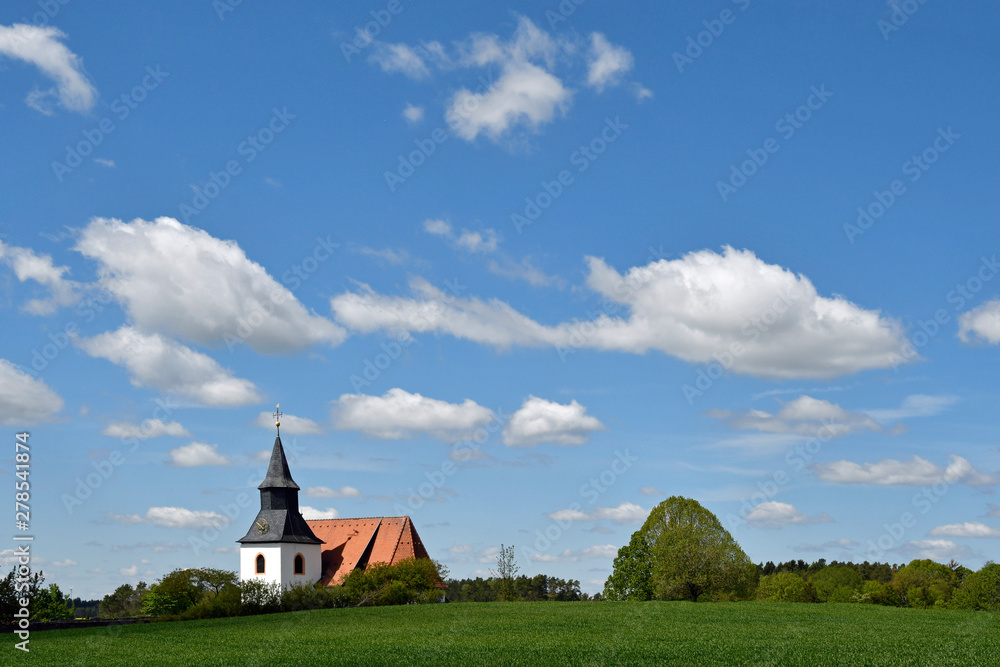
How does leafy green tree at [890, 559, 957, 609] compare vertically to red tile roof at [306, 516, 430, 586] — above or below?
below

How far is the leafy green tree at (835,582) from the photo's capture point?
85938 millimetres

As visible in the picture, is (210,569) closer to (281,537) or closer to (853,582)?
(281,537)

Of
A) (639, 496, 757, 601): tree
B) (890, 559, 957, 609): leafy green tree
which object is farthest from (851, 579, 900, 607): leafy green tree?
(639, 496, 757, 601): tree

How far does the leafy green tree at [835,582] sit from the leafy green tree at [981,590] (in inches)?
473

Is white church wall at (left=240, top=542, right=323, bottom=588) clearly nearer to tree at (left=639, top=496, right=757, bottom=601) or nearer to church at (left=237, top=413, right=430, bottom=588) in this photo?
church at (left=237, top=413, right=430, bottom=588)

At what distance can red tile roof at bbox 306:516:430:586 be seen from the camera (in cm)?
7256

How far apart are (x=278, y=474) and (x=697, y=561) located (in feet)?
121

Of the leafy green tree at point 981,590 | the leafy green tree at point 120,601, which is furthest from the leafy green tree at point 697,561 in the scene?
the leafy green tree at point 120,601

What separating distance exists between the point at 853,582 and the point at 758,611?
67638mm

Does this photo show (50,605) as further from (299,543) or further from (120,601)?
(120,601)

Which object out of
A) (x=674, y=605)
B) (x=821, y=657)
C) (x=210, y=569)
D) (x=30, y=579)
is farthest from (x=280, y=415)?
(x=821, y=657)

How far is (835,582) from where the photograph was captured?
99.5 meters

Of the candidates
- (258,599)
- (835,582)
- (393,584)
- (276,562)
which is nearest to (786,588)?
(835,582)

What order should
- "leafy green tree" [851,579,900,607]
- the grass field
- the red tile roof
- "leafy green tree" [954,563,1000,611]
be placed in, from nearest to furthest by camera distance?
the grass field < "leafy green tree" [851,579,900,607] < "leafy green tree" [954,563,1000,611] < the red tile roof
